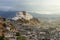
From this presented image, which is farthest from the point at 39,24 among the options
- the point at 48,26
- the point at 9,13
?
the point at 9,13

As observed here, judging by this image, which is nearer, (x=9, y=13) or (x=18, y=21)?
(x=9, y=13)

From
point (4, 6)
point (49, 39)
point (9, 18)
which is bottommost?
point (49, 39)

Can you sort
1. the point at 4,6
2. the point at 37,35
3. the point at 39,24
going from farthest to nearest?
the point at 39,24 < the point at 37,35 < the point at 4,6

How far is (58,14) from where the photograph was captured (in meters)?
5.52

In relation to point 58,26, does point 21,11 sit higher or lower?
higher

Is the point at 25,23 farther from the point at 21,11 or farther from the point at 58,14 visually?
the point at 58,14

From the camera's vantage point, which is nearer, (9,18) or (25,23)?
(9,18)

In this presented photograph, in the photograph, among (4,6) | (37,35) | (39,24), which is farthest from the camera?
(39,24)

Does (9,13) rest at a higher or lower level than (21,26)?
higher

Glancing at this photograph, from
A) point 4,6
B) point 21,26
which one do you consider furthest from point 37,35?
point 4,6

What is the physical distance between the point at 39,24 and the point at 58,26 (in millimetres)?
517

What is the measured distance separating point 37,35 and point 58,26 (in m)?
0.61

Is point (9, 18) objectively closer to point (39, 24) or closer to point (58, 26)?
point (39, 24)

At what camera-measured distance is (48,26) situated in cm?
630
